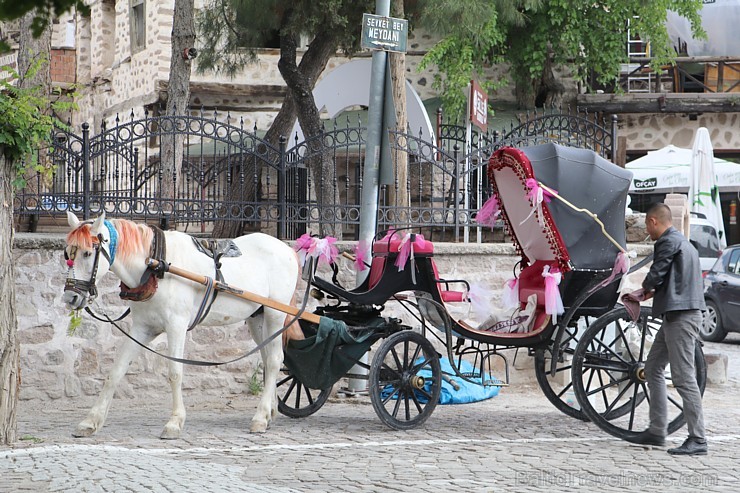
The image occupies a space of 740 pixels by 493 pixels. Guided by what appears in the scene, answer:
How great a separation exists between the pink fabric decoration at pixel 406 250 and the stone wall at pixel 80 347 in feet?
8.99

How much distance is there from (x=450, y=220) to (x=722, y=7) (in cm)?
1940

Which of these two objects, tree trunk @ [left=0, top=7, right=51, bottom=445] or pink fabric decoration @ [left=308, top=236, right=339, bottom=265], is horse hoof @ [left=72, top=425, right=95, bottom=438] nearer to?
tree trunk @ [left=0, top=7, right=51, bottom=445]

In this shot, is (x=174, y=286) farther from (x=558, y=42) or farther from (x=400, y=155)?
(x=558, y=42)

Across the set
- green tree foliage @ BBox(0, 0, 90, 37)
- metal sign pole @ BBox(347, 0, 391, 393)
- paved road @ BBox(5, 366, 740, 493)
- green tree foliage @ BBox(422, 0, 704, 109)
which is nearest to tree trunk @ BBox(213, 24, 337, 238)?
metal sign pole @ BBox(347, 0, 391, 393)

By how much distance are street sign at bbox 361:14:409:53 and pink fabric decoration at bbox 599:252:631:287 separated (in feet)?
9.09

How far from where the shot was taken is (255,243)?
28.9 ft

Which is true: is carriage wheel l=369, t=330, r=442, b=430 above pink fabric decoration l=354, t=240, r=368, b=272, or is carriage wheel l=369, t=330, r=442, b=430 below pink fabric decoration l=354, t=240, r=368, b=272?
below

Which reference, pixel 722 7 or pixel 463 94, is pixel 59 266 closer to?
pixel 463 94

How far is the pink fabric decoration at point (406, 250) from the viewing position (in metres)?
8.39

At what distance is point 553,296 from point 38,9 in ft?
18.7

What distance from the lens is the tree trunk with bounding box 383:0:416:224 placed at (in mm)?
11469

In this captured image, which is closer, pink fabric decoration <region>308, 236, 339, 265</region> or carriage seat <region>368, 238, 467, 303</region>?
carriage seat <region>368, 238, 467, 303</region>

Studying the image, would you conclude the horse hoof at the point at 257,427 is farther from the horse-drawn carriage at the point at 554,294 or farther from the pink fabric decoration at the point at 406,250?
the pink fabric decoration at the point at 406,250

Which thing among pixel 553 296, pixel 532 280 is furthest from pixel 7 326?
pixel 532 280
